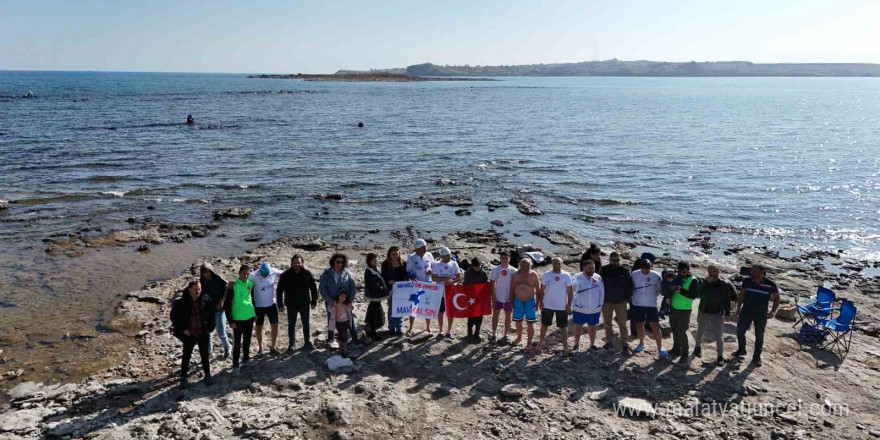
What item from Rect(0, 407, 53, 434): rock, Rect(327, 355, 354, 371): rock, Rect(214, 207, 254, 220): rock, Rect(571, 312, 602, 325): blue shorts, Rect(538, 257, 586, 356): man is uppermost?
Rect(538, 257, 586, 356): man

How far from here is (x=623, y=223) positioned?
2572 centimetres

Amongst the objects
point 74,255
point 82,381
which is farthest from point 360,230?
point 82,381

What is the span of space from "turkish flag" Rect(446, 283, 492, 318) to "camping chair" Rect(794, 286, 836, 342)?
765cm

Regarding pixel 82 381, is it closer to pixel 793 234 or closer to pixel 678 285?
pixel 678 285

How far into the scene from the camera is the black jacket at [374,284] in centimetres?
1187

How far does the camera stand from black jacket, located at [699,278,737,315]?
11398 mm

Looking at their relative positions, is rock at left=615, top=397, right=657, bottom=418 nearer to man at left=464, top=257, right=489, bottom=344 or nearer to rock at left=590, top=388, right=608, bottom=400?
rock at left=590, top=388, right=608, bottom=400

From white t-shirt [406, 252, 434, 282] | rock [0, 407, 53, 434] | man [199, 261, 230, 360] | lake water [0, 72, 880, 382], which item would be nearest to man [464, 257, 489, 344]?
white t-shirt [406, 252, 434, 282]

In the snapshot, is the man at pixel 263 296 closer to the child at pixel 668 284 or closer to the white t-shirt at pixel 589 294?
the white t-shirt at pixel 589 294

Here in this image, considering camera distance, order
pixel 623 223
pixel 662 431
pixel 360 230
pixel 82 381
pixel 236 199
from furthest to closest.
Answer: pixel 236 199 → pixel 623 223 → pixel 360 230 → pixel 82 381 → pixel 662 431

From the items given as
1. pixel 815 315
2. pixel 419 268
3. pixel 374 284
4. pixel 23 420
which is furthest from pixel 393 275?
pixel 815 315

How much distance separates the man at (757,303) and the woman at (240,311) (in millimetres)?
10247

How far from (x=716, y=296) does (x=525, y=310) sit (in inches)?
155

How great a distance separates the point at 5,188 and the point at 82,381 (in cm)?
2512
